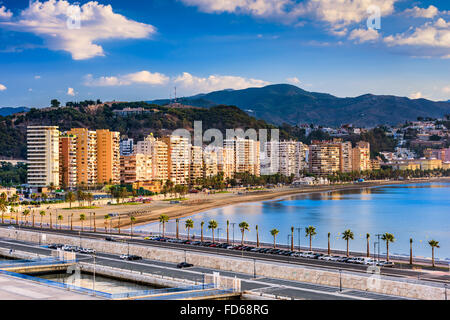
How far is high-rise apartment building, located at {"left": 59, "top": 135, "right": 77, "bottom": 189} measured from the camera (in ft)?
224

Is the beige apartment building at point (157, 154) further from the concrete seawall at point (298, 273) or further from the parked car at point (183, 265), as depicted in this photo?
the parked car at point (183, 265)

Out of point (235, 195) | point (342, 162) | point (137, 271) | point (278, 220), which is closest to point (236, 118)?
point (342, 162)

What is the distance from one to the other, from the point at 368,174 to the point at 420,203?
53.1 meters

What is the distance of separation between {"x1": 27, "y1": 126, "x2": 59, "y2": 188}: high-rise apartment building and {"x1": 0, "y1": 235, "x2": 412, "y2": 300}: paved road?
42657 millimetres

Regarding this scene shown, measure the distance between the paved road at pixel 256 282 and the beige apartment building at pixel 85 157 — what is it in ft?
147

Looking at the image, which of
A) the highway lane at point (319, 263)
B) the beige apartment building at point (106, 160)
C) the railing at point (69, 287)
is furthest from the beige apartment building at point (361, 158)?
the railing at point (69, 287)

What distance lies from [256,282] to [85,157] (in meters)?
54.0

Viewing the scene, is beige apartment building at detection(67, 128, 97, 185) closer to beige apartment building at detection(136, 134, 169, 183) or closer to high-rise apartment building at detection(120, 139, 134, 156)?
beige apartment building at detection(136, 134, 169, 183)

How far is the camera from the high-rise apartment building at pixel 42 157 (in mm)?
65938

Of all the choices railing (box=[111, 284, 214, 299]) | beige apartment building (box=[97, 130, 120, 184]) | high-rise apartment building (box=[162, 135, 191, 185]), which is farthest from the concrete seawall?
high-rise apartment building (box=[162, 135, 191, 185])

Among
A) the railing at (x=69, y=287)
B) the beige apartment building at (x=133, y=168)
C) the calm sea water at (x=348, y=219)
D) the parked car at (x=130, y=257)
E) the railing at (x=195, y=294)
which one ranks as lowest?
the calm sea water at (x=348, y=219)

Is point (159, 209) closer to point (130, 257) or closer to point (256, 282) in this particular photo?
point (130, 257)

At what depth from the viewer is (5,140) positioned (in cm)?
10938

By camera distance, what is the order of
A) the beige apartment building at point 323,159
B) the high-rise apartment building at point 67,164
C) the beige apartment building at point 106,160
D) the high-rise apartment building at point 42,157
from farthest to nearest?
the beige apartment building at point 323,159
the beige apartment building at point 106,160
the high-rise apartment building at point 67,164
the high-rise apartment building at point 42,157
